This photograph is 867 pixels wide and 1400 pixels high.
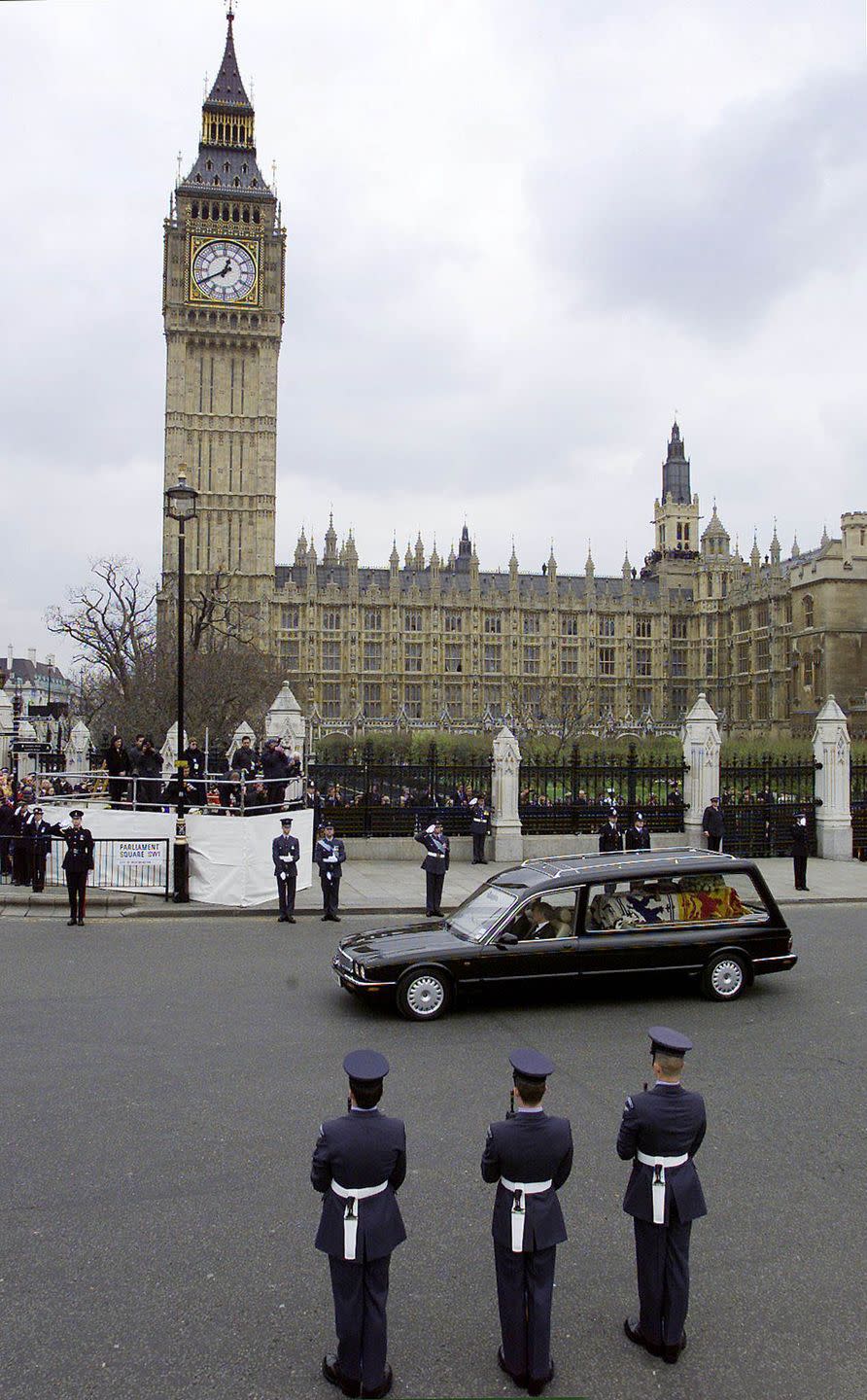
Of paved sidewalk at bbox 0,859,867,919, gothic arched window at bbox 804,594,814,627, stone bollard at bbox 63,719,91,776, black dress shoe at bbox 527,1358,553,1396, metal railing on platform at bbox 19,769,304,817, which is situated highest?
gothic arched window at bbox 804,594,814,627

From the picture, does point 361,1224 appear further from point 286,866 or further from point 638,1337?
point 286,866

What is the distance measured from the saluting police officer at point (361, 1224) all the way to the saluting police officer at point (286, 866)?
10437 mm

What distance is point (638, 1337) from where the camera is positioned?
413 centimetres

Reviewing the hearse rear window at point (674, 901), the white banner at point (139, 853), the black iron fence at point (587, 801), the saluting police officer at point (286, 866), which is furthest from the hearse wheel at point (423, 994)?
the black iron fence at point (587, 801)

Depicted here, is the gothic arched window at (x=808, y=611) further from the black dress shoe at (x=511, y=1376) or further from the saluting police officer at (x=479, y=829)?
the black dress shoe at (x=511, y=1376)

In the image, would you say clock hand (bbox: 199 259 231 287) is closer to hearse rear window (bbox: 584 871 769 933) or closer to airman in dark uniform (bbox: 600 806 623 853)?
airman in dark uniform (bbox: 600 806 623 853)

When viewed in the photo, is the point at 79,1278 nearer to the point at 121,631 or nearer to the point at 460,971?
the point at 460,971

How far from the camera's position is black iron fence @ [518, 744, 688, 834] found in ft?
70.8

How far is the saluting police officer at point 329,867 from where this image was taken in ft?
46.5

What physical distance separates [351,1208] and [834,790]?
20958mm

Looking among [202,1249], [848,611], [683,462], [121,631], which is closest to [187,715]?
[121,631]

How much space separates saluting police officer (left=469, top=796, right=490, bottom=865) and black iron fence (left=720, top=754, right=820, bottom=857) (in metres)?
5.54

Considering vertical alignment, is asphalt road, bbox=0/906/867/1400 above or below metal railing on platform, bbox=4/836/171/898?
below

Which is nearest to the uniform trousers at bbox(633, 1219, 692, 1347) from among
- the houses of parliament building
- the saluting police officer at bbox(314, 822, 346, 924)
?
the saluting police officer at bbox(314, 822, 346, 924)
